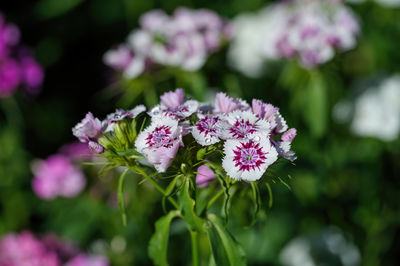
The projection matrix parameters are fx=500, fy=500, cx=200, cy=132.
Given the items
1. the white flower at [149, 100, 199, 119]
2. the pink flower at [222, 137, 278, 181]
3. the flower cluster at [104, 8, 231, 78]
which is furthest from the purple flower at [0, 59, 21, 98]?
the pink flower at [222, 137, 278, 181]

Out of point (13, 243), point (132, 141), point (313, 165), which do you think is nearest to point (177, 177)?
point (132, 141)

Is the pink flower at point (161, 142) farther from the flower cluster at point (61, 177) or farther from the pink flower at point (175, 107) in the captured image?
the flower cluster at point (61, 177)

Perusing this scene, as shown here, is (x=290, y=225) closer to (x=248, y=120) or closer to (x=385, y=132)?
(x=385, y=132)

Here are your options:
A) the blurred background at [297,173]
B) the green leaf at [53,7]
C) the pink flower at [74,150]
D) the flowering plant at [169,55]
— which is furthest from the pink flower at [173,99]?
the green leaf at [53,7]

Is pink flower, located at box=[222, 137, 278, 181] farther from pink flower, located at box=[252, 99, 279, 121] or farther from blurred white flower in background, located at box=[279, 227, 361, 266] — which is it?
blurred white flower in background, located at box=[279, 227, 361, 266]

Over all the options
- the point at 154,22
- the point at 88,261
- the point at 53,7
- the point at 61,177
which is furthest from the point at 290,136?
the point at 53,7

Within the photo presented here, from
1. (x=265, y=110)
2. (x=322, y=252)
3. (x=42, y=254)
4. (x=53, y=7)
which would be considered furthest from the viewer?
(x=53, y=7)

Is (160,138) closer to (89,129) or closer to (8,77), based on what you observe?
(89,129)
